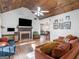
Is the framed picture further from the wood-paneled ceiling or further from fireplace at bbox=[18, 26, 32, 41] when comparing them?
fireplace at bbox=[18, 26, 32, 41]

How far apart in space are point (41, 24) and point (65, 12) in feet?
15.5

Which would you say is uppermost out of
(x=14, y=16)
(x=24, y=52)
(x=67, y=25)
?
(x=14, y=16)

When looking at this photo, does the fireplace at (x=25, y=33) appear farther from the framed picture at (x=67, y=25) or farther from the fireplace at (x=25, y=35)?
the framed picture at (x=67, y=25)

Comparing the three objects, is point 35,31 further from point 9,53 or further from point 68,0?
point 9,53

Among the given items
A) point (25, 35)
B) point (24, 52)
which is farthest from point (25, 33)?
point (24, 52)

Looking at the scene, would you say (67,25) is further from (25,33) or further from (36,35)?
(36,35)

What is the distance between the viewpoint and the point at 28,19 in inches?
445

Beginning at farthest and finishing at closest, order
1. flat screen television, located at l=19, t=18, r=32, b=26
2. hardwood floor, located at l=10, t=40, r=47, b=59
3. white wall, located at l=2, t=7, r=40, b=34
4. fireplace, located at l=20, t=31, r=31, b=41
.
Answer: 1. fireplace, located at l=20, t=31, r=31, b=41
2. flat screen television, located at l=19, t=18, r=32, b=26
3. white wall, located at l=2, t=7, r=40, b=34
4. hardwood floor, located at l=10, t=40, r=47, b=59

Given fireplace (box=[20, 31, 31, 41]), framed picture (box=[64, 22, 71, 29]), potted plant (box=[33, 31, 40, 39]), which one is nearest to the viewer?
framed picture (box=[64, 22, 71, 29])

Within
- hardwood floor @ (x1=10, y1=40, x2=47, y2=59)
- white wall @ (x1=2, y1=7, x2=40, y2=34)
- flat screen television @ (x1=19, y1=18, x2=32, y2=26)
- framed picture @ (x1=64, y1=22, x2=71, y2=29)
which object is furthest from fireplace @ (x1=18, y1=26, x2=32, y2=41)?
framed picture @ (x1=64, y1=22, x2=71, y2=29)

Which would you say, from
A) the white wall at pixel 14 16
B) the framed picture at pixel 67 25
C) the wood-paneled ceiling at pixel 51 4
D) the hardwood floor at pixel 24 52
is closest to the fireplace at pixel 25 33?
the white wall at pixel 14 16

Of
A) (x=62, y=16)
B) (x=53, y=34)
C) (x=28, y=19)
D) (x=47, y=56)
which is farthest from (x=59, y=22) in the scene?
(x=47, y=56)

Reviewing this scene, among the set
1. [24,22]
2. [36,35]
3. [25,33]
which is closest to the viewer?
[24,22]

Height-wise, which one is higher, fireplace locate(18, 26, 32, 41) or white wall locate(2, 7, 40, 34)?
white wall locate(2, 7, 40, 34)
